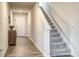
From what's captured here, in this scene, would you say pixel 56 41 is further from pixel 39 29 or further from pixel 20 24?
pixel 39 29

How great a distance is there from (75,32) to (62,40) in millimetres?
502

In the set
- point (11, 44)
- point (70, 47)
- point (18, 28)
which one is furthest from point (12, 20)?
point (70, 47)

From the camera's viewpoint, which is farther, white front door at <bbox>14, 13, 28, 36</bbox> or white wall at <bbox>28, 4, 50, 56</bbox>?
white wall at <bbox>28, 4, 50, 56</bbox>

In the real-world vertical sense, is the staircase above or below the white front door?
below

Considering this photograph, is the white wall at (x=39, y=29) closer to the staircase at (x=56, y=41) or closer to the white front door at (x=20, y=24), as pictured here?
the staircase at (x=56, y=41)

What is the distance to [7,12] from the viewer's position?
317 cm

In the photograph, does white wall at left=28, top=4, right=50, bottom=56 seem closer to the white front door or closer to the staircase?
the staircase

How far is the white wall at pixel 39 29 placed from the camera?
329 centimetres

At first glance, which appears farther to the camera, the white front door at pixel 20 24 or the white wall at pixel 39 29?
the white wall at pixel 39 29

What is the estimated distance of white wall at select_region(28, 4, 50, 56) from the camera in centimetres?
329

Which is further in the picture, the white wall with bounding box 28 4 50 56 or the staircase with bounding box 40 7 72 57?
the white wall with bounding box 28 4 50 56

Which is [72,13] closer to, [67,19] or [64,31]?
[67,19]

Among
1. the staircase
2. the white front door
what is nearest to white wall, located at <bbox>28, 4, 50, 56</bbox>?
the staircase

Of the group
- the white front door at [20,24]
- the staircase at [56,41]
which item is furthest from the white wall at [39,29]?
the white front door at [20,24]
